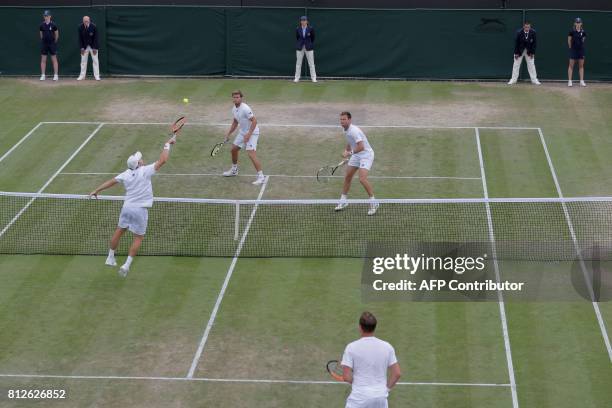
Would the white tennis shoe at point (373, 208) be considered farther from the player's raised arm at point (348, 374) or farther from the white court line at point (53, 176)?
the player's raised arm at point (348, 374)

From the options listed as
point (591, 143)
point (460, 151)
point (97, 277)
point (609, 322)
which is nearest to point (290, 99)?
point (460, 151)

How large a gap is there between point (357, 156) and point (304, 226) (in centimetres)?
194

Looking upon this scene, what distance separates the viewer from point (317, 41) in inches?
1443

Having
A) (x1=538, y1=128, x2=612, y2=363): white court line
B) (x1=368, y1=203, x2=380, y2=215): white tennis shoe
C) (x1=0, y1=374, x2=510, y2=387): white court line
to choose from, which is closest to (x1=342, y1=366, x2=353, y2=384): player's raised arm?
(x1=0, y1=374, x2=510, y2=387): white court line

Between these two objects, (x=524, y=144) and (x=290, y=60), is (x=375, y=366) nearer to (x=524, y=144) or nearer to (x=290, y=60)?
(x=524, y=144)

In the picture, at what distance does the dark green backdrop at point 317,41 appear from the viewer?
36050 mm

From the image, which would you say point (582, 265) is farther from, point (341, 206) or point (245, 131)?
point (245, 131)

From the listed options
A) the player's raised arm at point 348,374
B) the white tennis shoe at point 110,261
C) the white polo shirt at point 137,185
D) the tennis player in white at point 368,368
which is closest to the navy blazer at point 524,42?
the white polo shirt at point 137,185

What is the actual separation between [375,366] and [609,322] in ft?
23.4

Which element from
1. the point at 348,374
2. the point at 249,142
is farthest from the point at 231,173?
the point at 348,374

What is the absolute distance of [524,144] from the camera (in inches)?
1149

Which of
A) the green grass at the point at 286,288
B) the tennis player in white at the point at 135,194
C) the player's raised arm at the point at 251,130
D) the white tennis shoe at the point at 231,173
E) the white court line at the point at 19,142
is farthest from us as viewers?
the white court line at the point at 19,142

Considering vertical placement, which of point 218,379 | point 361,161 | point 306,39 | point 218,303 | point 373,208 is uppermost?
point 306,39

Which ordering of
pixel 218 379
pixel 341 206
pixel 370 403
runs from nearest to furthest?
pixel 370 403
pixel 218 379
pixel 341 206
